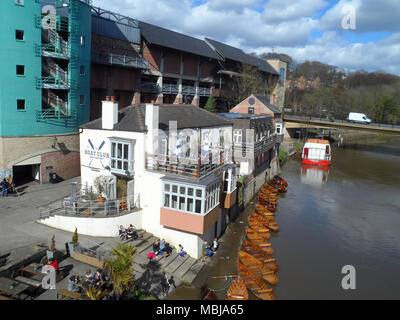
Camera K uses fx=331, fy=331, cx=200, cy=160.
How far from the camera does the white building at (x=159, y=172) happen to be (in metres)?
18.9

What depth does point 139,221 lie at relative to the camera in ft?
67.4

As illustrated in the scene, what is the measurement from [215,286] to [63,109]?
1974 centimetres

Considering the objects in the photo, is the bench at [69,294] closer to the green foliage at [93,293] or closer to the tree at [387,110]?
the green foliage at [93,293]

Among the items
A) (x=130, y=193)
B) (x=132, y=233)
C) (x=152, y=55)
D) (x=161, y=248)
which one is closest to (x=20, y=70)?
(x=130, y=193)

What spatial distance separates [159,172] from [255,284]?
8283mm

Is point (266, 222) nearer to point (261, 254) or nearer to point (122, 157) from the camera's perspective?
point (261, 254)

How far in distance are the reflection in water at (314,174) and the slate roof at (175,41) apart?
22.6m

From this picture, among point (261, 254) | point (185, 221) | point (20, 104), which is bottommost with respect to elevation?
point (261, 254)

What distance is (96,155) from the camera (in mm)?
22219

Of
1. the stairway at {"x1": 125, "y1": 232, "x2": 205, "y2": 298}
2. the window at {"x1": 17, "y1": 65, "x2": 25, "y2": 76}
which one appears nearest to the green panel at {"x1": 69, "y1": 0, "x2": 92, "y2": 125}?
the window at {"x1": 17, "y1": 65, "x2": 25, "y2": 76}

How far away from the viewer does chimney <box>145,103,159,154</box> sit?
66.2 ft

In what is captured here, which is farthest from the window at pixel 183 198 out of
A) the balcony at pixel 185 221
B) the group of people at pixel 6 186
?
the group of people at pixel 6 186
